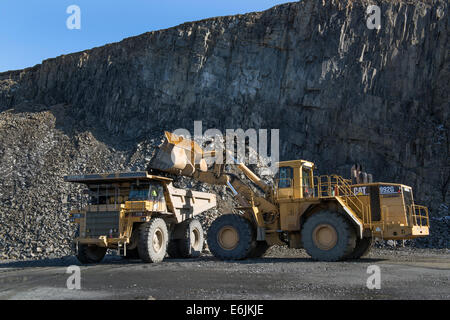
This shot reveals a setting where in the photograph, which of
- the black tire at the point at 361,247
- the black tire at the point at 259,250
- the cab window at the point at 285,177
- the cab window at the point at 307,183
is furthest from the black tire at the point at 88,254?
the black tire at the point at 361,247

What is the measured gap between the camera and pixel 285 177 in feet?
48.6

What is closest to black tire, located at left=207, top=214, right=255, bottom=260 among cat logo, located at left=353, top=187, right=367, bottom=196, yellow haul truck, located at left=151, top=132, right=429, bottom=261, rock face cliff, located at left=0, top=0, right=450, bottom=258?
yellow haul truck, located at left=151, top=132, right=429, bottom=261

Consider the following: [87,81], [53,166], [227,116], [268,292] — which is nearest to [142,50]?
[87,81]

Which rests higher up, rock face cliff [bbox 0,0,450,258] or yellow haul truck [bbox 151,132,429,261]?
rock face cliff [bbox 0,0,450,258]

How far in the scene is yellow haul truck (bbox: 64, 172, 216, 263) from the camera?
1416 centimetres

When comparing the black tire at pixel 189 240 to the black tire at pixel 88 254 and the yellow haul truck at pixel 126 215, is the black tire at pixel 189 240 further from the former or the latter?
the black tire at pixel 88 254

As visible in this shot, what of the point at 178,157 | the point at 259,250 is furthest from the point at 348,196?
the point at 178,157

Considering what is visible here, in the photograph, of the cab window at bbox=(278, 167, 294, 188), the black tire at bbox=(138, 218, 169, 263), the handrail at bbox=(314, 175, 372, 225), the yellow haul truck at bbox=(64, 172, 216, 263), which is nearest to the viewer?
the handrail at bbox=(314, 175, 372, 225)

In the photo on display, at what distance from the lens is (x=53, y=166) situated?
30.0m

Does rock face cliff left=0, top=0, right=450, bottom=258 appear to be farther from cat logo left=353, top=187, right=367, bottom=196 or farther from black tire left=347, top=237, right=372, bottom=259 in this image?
cat logo left=353, top=187, right=367, bottom=196

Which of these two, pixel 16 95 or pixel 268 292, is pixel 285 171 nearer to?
pixel 268 292

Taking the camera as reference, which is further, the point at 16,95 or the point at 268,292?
the point at 16,95

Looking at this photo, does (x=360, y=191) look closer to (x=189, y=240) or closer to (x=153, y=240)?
(x=189, y=240)

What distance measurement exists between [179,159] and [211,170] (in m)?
1.39
